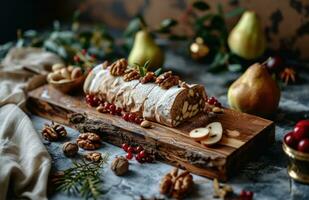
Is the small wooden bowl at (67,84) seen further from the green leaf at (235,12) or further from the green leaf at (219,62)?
the green leaf at (235,12)

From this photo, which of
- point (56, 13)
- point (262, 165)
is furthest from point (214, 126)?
point (56, 13)

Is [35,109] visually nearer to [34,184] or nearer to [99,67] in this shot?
[99,67]

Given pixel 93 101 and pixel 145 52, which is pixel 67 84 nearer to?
pixel 93 101

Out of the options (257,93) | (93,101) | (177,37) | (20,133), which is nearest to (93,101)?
(93,101)

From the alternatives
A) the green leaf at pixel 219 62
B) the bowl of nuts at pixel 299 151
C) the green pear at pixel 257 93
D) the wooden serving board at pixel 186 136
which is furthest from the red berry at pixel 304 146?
the green leaf at pixel 219 62

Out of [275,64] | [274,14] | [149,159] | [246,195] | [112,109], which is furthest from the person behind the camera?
[274,14]

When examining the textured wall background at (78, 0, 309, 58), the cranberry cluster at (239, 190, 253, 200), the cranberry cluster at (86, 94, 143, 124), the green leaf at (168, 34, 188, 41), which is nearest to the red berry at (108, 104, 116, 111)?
the cranberry cluster at (86, 94, 143, 124)
